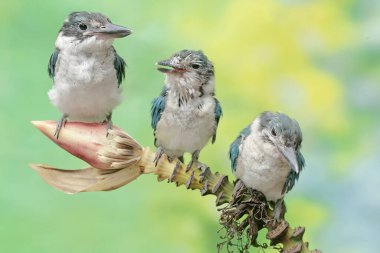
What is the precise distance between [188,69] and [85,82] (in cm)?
22

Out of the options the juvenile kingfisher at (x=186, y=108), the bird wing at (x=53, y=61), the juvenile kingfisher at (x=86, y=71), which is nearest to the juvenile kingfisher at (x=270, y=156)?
the juvenile kingfisher at (x=186, y=108)

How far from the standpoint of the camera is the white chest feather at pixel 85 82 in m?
1.39

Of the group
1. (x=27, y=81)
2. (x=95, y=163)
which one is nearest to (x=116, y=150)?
(x=95, y=163)

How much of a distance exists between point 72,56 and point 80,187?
293 mm

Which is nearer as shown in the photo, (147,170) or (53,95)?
(147,170)

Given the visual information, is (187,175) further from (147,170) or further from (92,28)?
(92,28)

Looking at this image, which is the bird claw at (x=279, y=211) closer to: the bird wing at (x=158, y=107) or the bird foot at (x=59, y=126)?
the bird wing at (x=158, y=107)

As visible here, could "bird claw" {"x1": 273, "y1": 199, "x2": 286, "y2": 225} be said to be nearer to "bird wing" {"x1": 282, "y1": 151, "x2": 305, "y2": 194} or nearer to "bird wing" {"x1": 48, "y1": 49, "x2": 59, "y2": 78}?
"bird wing" {"x1": 282, "y1": 151, "x2": 305, "y2": 194}

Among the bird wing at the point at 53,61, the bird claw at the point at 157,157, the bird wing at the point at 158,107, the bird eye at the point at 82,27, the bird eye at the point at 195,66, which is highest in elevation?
the bird eye at the point at 82,27

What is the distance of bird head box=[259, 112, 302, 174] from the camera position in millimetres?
1177

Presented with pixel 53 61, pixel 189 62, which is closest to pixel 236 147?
pixel 189 62

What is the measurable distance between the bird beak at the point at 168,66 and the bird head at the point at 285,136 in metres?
0.21

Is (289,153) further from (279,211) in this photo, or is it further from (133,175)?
(133,175)

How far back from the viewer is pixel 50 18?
196cm
